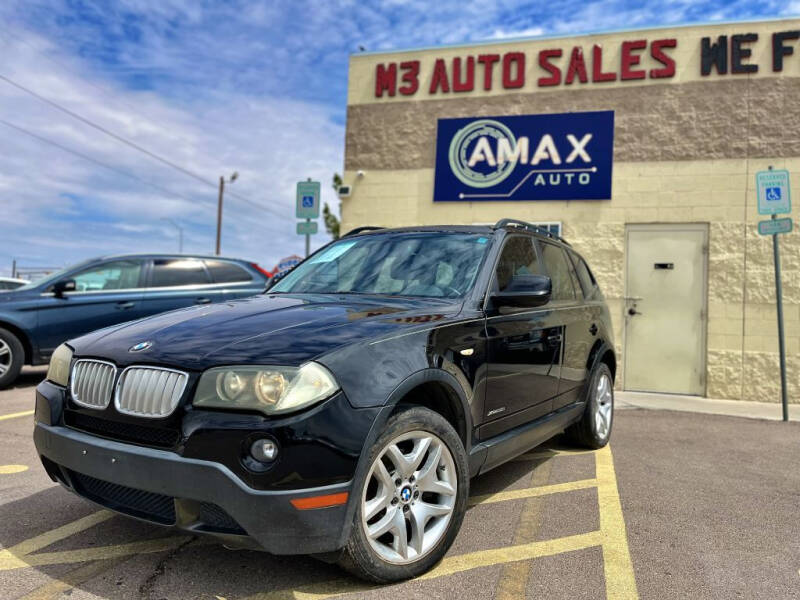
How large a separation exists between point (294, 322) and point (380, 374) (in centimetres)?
52

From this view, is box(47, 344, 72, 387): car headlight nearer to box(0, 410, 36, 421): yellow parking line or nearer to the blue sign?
box(0, 410, 36, 421): yellow parking line

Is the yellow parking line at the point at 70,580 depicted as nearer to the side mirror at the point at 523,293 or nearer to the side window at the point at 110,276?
the side mirror at the point at 523,293

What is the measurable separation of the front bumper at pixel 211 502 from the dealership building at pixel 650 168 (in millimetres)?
7902

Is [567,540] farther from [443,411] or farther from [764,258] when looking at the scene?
[764,258]

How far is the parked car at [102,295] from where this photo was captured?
24.2ft

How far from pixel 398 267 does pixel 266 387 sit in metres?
1.62

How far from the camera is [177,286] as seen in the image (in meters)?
8.38

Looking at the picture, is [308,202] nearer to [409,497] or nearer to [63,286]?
[63,286]

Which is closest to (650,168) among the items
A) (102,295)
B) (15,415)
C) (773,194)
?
(773,194)

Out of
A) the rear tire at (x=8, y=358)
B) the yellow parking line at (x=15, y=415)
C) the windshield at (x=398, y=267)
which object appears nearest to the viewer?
the windshield at (x=398, y=267)

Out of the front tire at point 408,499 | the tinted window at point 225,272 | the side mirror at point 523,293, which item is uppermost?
the tinted window at point 225,272

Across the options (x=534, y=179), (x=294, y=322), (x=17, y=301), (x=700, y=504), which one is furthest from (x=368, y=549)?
(x=534, y=179)

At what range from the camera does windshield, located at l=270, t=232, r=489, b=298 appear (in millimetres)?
3535

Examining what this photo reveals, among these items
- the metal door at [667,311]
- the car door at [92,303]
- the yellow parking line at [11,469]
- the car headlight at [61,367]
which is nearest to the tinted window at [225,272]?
the car door at [92,303]
